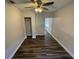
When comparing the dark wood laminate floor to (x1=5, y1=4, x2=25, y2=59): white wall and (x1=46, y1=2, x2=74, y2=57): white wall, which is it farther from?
(x1=5, y1=4, x2=25, y2=59): white wall

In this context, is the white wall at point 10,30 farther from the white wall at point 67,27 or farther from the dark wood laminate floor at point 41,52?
the white wall at point 67,27

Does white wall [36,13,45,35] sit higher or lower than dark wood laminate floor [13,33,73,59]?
higher

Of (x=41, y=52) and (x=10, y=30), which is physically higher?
(x=10, y=30)

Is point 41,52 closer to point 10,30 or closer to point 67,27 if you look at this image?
point 67,27

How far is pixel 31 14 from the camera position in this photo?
904cm

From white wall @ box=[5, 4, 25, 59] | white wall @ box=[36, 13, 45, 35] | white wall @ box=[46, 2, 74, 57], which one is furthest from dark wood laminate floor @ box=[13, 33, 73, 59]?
white wall @ box=[36, 13, 45, 35]

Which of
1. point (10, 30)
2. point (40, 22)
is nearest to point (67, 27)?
Answer: point (10, 30)

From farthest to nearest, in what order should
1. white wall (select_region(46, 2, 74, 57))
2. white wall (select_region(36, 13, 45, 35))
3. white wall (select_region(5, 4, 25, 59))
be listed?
white wall (select_region(36, 13, 45, 35))
white wall (select_region(46, 2, 74, 57))
white wall (select_region(5, 4, 25, 59))

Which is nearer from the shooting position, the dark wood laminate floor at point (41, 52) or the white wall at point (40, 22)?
the dark wood laminate floor at point (41, 52)

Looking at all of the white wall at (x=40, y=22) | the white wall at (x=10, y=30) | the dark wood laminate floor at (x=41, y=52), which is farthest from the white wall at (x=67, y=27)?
the white wall at (x=40, y=22)

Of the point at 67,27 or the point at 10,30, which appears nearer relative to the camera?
the point at 10,30
